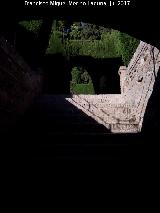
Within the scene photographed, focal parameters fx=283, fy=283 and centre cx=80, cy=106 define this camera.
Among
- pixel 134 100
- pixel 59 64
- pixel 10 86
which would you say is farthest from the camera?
pixel 59 64

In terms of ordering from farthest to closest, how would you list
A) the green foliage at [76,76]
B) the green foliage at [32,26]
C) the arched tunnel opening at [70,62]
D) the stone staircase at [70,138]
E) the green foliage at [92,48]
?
1. the green foliage at [76,76]
2. the green foliage at [92,48]
3. the arched tunnel opening at [70,62]
4. the green foliage at [32,26]
5. the stone staircase at [70,138]

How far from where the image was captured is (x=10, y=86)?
6.34 meters

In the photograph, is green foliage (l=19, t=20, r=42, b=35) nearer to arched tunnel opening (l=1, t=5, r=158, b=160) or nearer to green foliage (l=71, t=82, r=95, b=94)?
arched tunnel opening (l=1, t=5, r=158, b=160)

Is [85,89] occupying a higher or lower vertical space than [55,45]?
lower

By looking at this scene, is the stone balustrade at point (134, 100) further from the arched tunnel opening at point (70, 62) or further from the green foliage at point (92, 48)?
the green foliage at point (92, 48)

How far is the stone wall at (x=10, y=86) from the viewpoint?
19.0ft

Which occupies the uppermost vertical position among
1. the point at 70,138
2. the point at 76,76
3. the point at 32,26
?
the point at 76,76

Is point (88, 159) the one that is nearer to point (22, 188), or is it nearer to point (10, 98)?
point (22, 188)

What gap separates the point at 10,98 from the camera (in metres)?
6.32

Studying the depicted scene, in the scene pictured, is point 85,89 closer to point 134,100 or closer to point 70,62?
point 70,62

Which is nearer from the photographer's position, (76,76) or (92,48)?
(92,48)

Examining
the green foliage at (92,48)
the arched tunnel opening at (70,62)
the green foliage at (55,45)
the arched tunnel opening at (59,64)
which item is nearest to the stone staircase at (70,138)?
the arched tunnel opening at (59,64)

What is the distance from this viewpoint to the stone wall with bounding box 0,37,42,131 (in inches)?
228

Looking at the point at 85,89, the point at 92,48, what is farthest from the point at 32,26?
the point at 85,89
